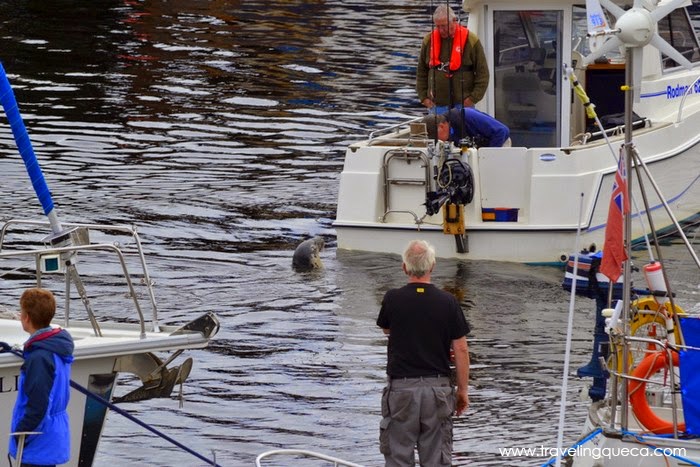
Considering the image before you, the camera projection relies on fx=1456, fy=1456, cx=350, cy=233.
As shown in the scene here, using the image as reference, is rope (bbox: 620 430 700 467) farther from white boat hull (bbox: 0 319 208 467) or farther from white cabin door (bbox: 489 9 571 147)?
white cabin door (bbox: 489 9 571 147)

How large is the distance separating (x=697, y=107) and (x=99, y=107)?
36.2 feet

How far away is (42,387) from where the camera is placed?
704cm

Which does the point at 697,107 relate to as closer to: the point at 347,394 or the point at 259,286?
the point at 259,286

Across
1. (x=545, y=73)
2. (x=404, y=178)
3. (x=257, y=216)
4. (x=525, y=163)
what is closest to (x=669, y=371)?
(x=525, y=163)

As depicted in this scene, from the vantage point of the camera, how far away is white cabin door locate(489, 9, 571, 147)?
50.1 feet

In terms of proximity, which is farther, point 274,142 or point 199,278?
point 274,142

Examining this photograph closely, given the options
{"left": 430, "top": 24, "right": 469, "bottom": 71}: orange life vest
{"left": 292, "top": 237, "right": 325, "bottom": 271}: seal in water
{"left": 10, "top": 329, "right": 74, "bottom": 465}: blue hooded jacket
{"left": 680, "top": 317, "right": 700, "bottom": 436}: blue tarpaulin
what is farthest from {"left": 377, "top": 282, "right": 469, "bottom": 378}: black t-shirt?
{"left": 430, "top": 24, "right": 469, "bottom": 71}: orange life vest

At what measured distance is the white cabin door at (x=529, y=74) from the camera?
15266 millimetres

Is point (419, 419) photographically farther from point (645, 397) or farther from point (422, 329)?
point (645, 397)

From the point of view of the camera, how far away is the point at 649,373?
26.0ft

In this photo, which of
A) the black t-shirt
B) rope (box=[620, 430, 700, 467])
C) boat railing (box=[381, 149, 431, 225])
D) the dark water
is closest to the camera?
rope (box=[620, 430, 700, 467])

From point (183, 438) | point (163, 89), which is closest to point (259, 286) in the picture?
point (183, 438)

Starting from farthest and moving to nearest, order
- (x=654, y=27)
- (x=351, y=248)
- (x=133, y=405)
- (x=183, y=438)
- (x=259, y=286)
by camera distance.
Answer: (x=351, y=248) → (x=259, y=286) → (x=133, y=405) → (x=183, y=438) → (x=654, y=27)

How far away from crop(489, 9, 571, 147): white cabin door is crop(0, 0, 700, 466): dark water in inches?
75.9
